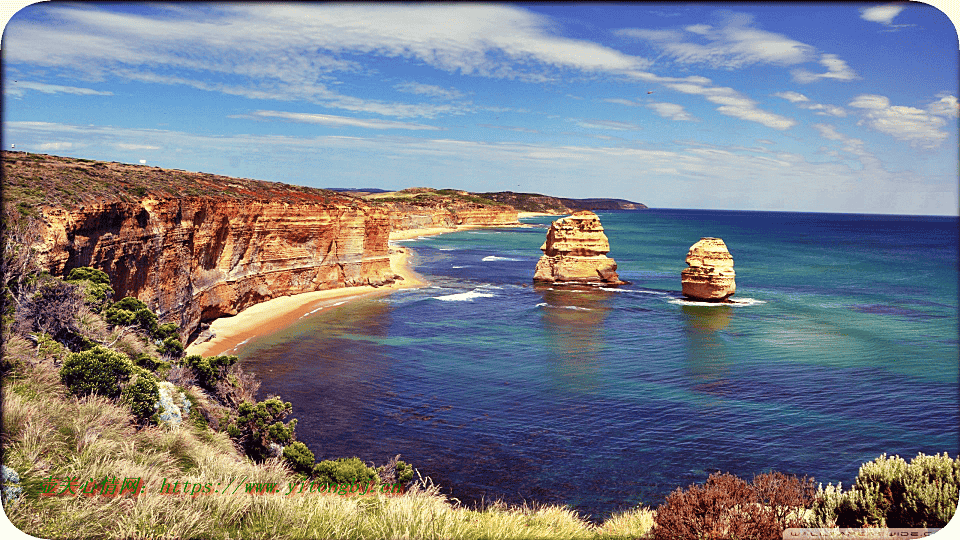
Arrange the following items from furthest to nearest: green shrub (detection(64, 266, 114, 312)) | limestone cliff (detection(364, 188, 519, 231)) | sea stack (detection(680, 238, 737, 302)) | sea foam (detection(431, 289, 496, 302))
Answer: limestone cliff (detection(364, 188, 519, 231)) → sea foam (detection(431, 289, 496, 302)) → sea stack (detection(680, 238, 737, 302)) → green shrub (detection(64, 266, 114, 312))

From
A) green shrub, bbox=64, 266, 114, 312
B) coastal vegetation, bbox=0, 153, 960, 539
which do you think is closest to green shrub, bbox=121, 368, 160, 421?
coastal vegetation, bbox=0, 153, 960, 539

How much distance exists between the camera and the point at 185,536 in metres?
6.23

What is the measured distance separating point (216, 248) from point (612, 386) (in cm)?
2678

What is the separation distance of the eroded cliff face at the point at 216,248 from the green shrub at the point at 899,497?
65.9 feet

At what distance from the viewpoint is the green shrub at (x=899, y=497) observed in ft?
21.9

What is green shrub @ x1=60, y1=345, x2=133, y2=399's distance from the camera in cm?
1027

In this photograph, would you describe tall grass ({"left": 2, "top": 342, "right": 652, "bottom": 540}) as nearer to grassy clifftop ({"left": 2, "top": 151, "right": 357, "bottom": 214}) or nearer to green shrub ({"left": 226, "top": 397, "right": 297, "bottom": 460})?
green shrub ({"left": 226, "top": 397, "right": 297, "bottom": 460})

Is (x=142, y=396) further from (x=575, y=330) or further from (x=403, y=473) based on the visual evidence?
(x=575, y=330)

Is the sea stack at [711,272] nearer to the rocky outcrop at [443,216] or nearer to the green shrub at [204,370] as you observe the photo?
the green shrub at [204,370]

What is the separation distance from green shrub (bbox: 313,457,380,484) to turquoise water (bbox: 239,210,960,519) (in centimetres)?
360

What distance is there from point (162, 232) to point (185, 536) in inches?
1018

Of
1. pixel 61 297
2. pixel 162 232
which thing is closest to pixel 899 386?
pixel 61 297

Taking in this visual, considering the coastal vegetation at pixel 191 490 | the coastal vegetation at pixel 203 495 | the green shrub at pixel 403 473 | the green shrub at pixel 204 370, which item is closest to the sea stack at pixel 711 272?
the green shrub at pixel 403 473

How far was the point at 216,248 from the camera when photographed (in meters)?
38.2
